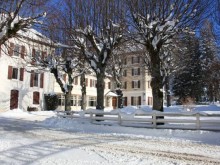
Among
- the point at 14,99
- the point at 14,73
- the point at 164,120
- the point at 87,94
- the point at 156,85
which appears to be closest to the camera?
the point at 164,120

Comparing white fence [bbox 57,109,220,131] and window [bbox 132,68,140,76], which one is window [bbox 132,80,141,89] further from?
white fence [bbox 57,109,220,131]

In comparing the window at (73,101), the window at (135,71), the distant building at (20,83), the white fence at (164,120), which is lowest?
the white fence at (164,120)

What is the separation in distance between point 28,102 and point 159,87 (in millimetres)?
23958

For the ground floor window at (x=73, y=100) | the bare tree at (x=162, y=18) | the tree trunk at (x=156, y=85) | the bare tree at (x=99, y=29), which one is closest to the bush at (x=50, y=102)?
the ground floor window at (x=73, y=100)

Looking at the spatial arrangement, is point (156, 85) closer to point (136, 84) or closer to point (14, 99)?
point (14, 99)

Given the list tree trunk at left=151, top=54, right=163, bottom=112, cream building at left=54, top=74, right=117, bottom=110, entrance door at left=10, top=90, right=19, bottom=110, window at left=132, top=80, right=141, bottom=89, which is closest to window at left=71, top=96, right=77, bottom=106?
cream building at left=54, top=74, right=117, bottom=110

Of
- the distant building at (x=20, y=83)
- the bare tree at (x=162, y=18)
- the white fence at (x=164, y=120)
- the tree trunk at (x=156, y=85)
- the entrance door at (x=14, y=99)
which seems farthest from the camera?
the entrance door at (x=14, y=99)

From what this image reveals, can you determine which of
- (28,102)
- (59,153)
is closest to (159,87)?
(59,153)

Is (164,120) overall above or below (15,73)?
below

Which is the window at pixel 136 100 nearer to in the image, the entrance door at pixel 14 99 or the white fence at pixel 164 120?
the entrance door at pixel 14 99

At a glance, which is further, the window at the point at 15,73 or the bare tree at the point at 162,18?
the window at the point at 15,73

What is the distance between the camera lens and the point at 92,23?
18875mm

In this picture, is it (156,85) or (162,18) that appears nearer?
(162,18)

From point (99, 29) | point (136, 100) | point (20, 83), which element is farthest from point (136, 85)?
point (99, 29)
